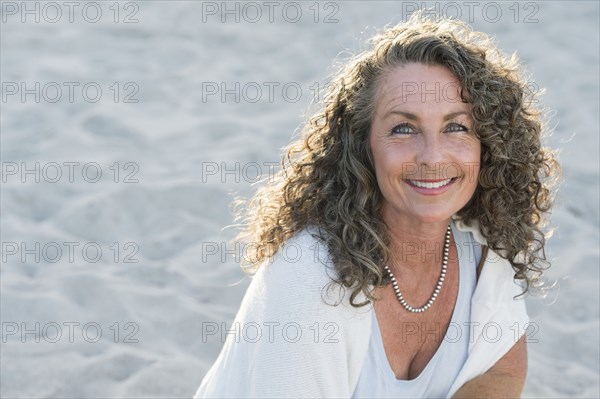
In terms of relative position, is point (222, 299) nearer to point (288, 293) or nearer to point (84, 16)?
point (288, 293)

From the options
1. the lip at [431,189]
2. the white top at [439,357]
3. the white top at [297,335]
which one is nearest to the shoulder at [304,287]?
the white top at [297,335]

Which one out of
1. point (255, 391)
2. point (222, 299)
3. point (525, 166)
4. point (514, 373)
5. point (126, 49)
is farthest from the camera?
point (126, 49)

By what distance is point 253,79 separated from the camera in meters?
4.53

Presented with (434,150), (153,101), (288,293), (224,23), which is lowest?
(288,293)

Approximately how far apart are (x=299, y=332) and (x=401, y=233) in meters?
0.39

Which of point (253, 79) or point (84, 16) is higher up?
point (84, 16)

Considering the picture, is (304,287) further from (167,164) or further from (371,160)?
(167,164)

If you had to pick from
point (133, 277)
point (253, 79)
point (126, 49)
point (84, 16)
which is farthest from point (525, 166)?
point (84, 16)

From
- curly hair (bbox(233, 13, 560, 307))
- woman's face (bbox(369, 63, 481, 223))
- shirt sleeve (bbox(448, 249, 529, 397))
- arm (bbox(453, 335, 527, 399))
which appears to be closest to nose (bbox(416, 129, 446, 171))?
woman's face (bbox(369, 63, 481, 223))

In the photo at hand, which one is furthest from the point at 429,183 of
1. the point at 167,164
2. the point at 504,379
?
the point at 167,164

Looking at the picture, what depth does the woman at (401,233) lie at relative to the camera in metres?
2.16

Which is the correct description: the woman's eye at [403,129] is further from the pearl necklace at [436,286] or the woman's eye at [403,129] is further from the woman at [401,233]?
the pearl necklace at [436,286]

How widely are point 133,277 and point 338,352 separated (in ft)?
4.54

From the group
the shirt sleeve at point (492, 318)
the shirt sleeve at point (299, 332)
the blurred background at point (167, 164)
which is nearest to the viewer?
the shirt sleeve at point (299, 332)
